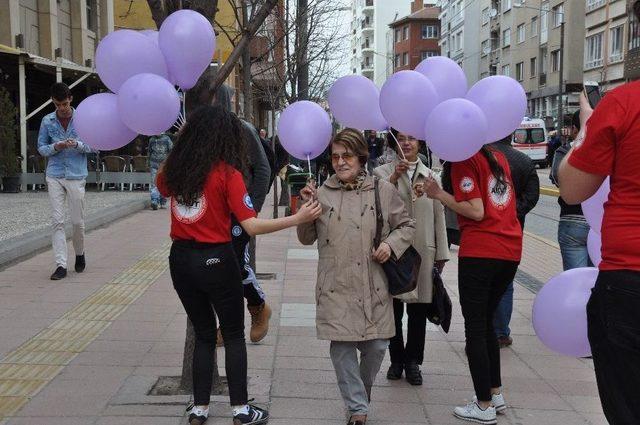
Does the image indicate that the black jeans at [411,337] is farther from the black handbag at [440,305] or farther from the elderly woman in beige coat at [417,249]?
the black handbag at [440,305]

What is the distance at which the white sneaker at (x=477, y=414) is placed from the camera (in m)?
3.79

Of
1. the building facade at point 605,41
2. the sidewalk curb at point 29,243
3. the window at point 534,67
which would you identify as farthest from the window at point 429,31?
the sidewalk curb at point 29,243

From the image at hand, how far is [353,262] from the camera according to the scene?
3547 mm

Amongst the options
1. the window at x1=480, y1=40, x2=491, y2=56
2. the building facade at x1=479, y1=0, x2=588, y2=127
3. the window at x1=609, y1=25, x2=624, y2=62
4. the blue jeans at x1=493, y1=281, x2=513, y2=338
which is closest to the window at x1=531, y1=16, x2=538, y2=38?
the building facade at x1=479, y1=0, x2=588, y2=127

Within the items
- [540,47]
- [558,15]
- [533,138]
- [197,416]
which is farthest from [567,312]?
[540,47]

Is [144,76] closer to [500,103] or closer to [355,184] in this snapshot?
[355,184]

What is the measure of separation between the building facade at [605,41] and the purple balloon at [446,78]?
35644 mm

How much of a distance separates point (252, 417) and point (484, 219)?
1.66 m

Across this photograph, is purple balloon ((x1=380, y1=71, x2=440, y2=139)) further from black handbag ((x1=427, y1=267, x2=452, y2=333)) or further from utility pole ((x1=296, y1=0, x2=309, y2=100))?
utility pole ((x1=296, y1=0, x2=309, y2=100))

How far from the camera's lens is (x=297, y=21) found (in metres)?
12.9

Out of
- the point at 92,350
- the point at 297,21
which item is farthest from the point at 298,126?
the point at 297,21

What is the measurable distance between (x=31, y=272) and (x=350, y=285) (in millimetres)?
5306

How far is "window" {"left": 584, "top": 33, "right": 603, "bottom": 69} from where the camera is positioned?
40547mm

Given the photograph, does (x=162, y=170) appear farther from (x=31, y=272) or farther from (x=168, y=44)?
(x=31, y=272)
